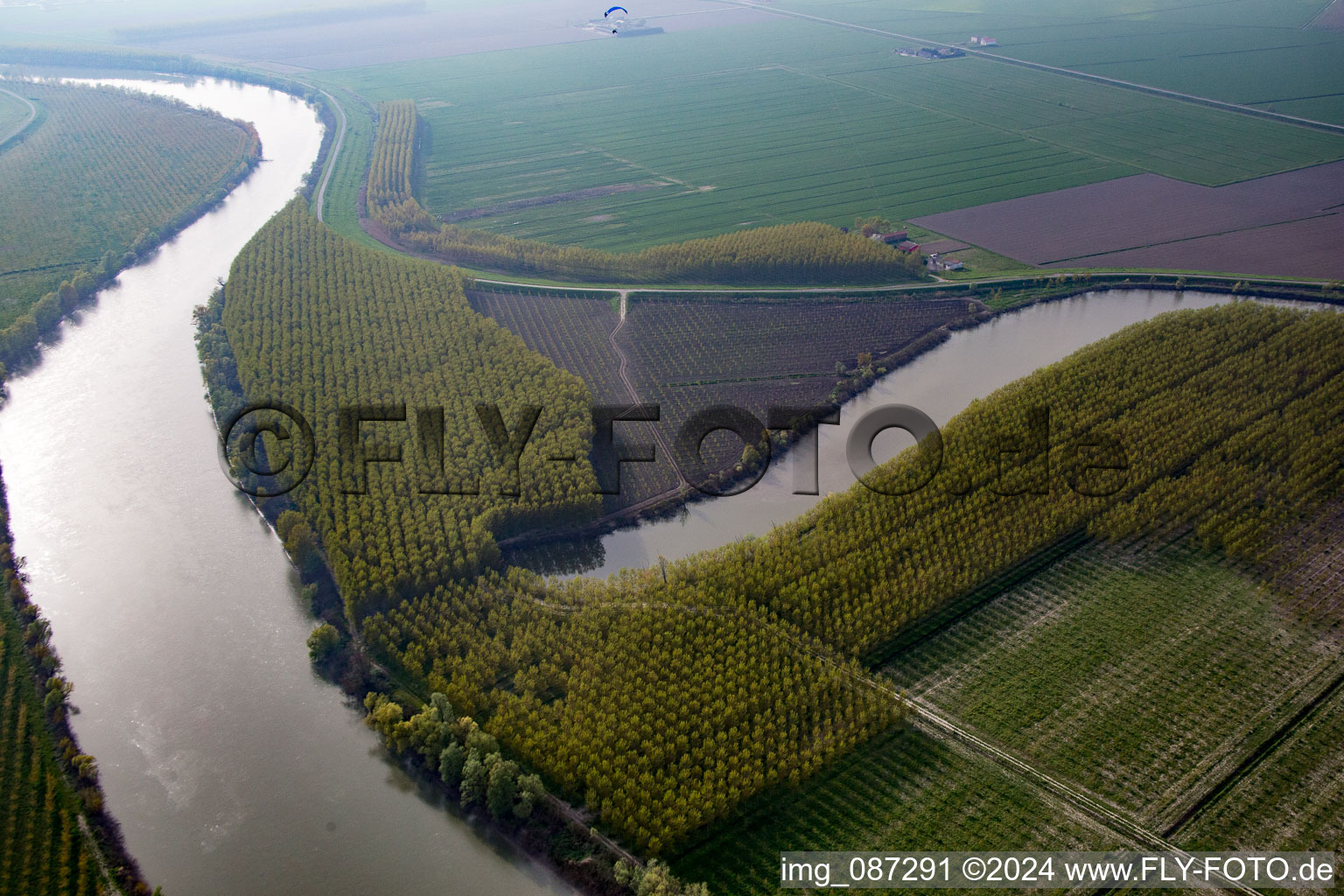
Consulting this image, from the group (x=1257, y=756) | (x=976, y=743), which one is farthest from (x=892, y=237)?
(x=1257, y=756)

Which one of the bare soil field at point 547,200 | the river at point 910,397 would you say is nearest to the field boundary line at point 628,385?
the river at point 910,397

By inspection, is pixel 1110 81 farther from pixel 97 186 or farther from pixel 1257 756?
pixel 97 186

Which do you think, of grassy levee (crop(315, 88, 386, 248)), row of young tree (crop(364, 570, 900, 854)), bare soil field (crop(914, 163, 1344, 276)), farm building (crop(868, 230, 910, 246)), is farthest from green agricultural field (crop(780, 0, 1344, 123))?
row of young tree (crop(364, 570, 900, 854))

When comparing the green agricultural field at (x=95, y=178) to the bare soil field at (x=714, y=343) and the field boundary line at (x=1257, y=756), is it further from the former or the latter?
the field boundary line at (x=1257, y=756)

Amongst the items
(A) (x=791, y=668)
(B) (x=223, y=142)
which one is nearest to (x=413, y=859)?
(A) (x=791, y=668)

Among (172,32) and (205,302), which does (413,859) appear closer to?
(205,302)

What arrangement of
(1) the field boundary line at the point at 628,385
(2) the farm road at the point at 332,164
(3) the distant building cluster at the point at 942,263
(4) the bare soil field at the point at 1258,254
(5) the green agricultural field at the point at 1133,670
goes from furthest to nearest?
(2) the farm road at the point at 332,164 < (3) the distant building cluster at the point at 942,263 < (4) the bare soil field at the point at 1258,254 < (1) the field boundary line at the point at 628,385 < (5) the green agricultural field at the point at 1133,670
